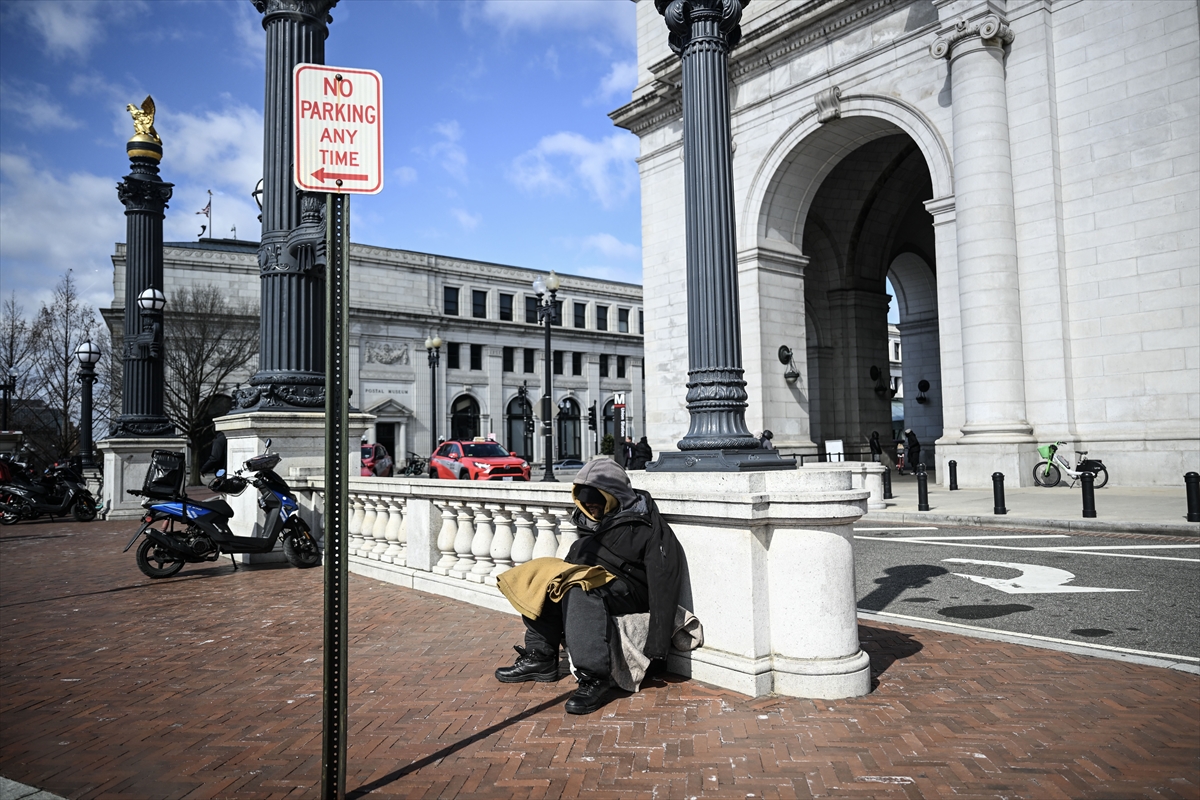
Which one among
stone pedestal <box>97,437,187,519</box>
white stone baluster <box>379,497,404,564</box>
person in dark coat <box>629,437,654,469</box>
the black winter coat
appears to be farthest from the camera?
person in dark coat <box>629,437,654,469</box>

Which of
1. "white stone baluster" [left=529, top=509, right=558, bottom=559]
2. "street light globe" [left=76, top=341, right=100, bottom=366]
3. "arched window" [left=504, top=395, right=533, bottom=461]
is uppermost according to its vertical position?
"street light globe" [left=76, top=341, right=100, bottom=366]

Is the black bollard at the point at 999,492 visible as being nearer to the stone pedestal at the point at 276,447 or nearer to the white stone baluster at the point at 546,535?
the white stone baluster at the point at 546,535

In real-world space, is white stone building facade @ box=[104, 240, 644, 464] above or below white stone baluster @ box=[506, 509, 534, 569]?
above

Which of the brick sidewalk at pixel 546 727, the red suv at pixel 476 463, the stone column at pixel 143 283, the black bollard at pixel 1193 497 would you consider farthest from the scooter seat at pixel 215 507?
the red suv at pixel 476 463

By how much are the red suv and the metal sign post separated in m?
23.4

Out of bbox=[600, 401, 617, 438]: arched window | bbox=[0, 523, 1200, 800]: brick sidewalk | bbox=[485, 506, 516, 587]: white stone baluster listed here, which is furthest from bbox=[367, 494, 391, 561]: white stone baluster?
bbox=[600, 401, 617, 438]: arched window

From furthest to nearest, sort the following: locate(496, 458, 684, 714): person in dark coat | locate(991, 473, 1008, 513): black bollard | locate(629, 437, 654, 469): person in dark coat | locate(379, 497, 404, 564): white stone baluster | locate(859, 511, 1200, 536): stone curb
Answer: locate(629, 437, 654, 469): person in dark coat
locate(991, 473, 1008, 513): black bollard
locate(859, 511, 1200, 536): stone curb
locate(379, 497, 404, 564): white stone baluster
locate(496, 458, 684, 714): person in dark coat

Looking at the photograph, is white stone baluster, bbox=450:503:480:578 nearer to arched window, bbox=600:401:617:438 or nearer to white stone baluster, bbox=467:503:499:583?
white stone baluster, bbox=467:503:499:583

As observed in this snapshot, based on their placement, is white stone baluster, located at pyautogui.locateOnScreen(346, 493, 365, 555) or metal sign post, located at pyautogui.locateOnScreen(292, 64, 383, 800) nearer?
metal sign post, located at pyautogui.locateOnScreen(292, 64, 383, 800)

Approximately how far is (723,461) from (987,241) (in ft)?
52.2

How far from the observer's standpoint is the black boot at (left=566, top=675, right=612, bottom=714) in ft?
13.8

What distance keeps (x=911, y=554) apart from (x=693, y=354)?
18.9 ft

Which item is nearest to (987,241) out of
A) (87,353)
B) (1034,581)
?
(1034,581)

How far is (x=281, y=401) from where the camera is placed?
10.6 meters
